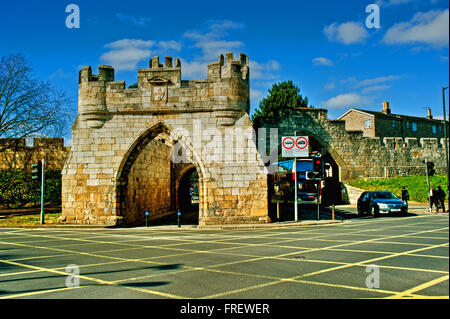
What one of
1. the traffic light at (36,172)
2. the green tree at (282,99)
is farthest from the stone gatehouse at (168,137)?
the green tree at (282,99)

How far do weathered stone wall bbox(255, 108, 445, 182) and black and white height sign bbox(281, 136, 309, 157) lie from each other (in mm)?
8925

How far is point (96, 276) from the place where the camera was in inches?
247

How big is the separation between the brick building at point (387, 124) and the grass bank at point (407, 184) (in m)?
16.0

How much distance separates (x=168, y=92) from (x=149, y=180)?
22.3ft

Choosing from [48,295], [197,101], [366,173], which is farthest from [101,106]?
[366,173]

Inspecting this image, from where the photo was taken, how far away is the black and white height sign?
18.1 meters

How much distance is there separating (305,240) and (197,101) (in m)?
8.67

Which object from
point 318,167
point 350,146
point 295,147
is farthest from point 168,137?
point 350,146

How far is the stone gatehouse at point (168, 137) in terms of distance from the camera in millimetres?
16344

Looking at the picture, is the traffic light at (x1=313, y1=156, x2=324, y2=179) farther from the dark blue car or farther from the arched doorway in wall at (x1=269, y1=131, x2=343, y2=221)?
the arched doorway in wall at (x1=269, y1=131, x2=343, y2=221)

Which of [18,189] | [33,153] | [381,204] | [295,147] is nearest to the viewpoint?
[295,147]

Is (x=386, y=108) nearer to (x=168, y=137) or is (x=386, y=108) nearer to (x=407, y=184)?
(x=407, y=184)

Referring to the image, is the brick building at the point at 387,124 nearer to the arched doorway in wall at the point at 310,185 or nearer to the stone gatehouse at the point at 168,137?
the arched doorway in wall at the point at 310,185

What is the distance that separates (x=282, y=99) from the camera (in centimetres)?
4375
